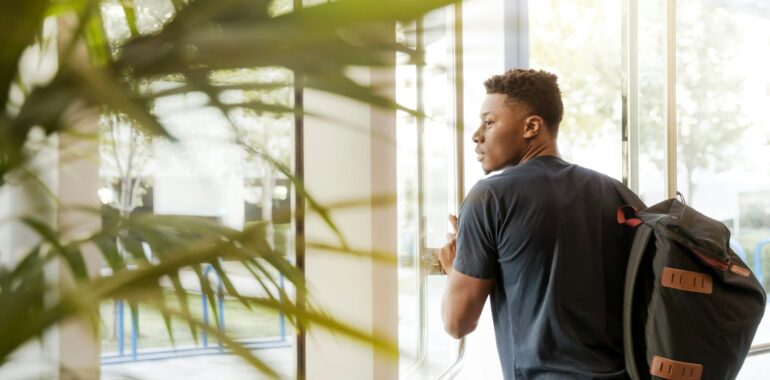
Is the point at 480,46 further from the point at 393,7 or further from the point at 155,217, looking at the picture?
the point at 155,217

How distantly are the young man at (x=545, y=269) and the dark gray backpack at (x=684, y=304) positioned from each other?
6 centimetres

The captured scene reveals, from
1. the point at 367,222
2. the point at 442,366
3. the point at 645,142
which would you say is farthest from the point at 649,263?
the point at 645,142

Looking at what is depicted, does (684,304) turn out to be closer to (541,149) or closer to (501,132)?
(541,149)

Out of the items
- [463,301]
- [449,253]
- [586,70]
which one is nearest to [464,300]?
[463,301]

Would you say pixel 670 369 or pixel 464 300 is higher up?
pixel 464 300

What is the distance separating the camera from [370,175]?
6.06 feet

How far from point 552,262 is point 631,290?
20 centimetres

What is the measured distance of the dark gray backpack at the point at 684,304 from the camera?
5.85ft

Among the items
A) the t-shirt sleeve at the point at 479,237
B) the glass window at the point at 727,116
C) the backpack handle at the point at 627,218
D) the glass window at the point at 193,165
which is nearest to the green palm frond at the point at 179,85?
the glass window at the point at 193,165

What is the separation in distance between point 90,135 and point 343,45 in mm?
173

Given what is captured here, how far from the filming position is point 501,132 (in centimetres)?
208

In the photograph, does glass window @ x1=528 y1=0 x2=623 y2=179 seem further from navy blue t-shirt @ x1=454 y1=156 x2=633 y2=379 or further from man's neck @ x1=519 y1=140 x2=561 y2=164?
navy blue t-shirt @ x1=454 y1=156 x2=633 y2=379

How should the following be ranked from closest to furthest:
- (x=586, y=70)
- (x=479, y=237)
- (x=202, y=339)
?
(x=202, y=339) < (x=479, y=237) < (x=586, y=70)

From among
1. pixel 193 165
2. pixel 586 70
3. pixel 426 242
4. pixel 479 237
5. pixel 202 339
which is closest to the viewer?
pixel 202 339
